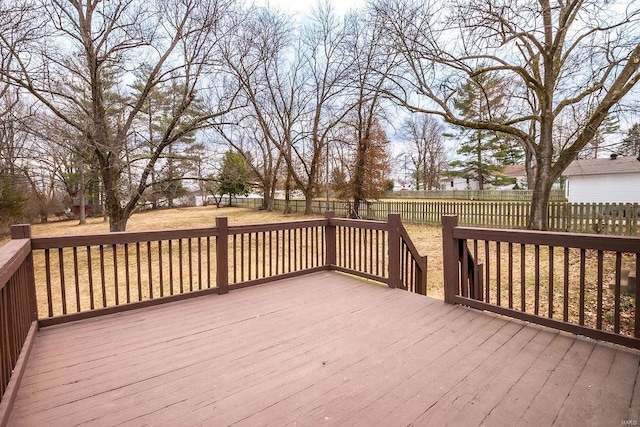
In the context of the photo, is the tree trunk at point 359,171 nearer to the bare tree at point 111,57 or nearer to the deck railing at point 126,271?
the bare tree at point 111,57

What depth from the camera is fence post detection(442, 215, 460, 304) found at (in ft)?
10.8

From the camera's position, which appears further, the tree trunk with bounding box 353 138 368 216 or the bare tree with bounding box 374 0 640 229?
the tree trunk with bounding box 353 138 368 216

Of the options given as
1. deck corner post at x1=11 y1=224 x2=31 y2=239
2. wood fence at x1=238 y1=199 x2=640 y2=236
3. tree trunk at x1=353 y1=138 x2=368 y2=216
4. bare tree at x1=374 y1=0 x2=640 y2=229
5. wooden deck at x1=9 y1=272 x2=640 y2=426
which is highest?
bare tree at x1=374 y1=0 x2=640 y2=229

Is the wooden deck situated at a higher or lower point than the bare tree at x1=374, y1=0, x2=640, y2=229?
lower

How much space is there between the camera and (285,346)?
250 cm

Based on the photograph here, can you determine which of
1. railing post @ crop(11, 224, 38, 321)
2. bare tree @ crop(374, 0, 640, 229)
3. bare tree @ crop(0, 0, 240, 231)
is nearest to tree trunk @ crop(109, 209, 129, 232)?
bare tree @ crop(0, 0, 240, 231)

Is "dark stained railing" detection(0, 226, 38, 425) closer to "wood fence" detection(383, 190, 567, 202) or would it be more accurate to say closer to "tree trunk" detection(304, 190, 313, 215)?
"tree trunk" detection(304, 190, 313, 215)

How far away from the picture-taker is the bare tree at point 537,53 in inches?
263

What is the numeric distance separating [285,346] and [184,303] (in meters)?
1.58

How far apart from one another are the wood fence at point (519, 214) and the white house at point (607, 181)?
7.12m

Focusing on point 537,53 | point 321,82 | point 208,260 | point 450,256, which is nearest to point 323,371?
point 450,256

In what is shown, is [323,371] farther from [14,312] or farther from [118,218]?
[118,218]

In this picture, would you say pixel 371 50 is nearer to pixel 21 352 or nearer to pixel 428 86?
pixel 428 86

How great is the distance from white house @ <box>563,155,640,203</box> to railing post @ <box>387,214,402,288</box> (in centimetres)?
1711
